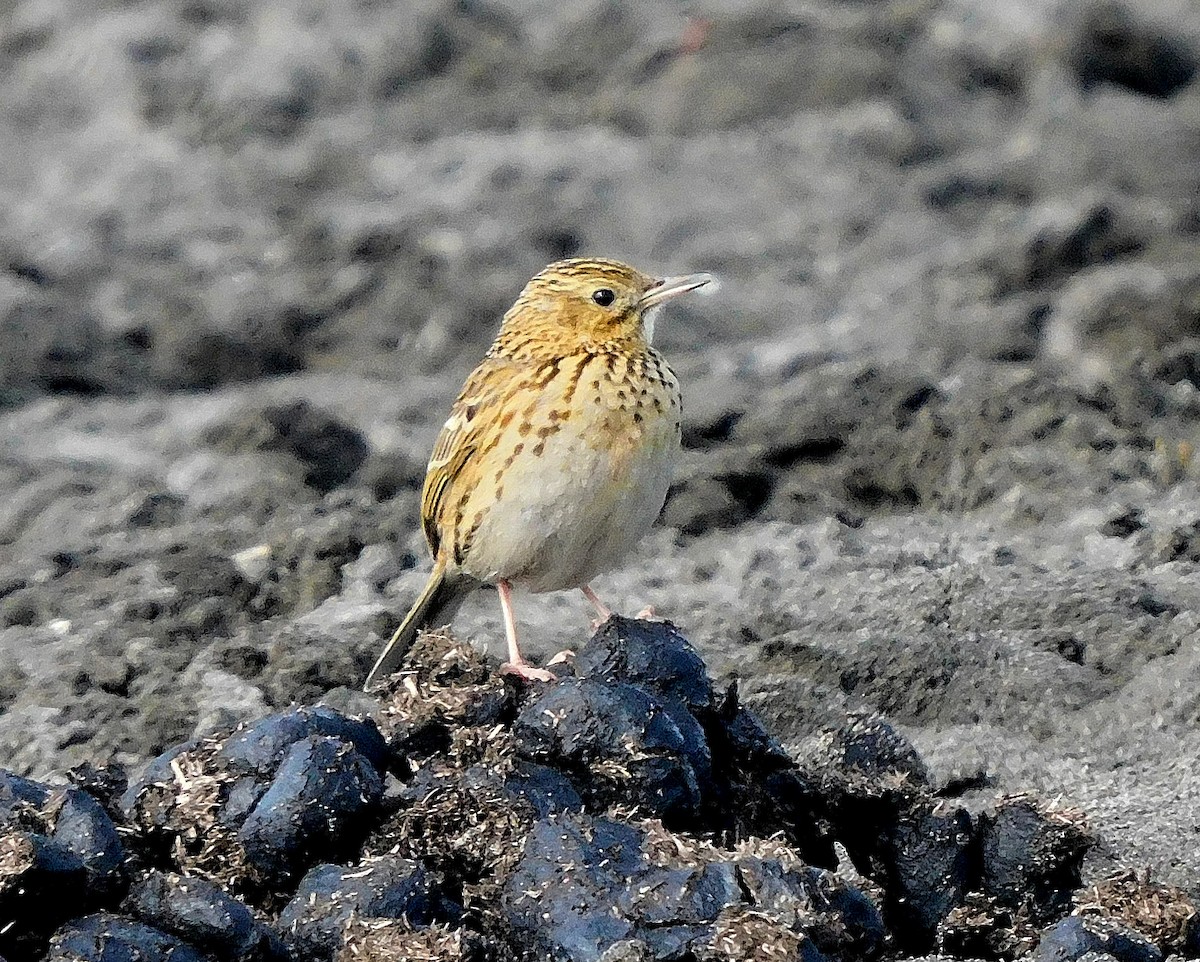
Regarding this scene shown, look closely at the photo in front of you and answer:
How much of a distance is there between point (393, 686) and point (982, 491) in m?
3.42

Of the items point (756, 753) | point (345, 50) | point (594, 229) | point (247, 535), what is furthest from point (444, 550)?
point (345, 50)

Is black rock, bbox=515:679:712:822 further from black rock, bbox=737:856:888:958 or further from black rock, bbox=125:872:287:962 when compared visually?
black rock, bbox=125:872:287:962

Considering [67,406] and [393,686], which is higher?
[393,686]

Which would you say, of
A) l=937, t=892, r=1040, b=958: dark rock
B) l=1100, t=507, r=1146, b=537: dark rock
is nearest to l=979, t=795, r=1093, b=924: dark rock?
l=937, t=892, r=1040, b=958: dark rock

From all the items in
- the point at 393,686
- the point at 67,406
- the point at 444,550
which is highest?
the point at 393,686

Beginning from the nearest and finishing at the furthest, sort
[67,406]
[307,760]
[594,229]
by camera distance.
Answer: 1. [307,760]
2. [67,406]
3. [594,229]

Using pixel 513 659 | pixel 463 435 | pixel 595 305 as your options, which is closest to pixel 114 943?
pixel 513 659

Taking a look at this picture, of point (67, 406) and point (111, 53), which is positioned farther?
point (111, 53)

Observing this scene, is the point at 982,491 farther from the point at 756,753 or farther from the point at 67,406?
the point at 67,406

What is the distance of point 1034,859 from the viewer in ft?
13.7

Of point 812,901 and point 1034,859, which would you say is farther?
point 1034,859

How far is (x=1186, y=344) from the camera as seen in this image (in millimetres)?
8406

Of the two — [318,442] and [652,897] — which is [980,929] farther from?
[318,442]

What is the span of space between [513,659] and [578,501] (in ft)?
1.65
